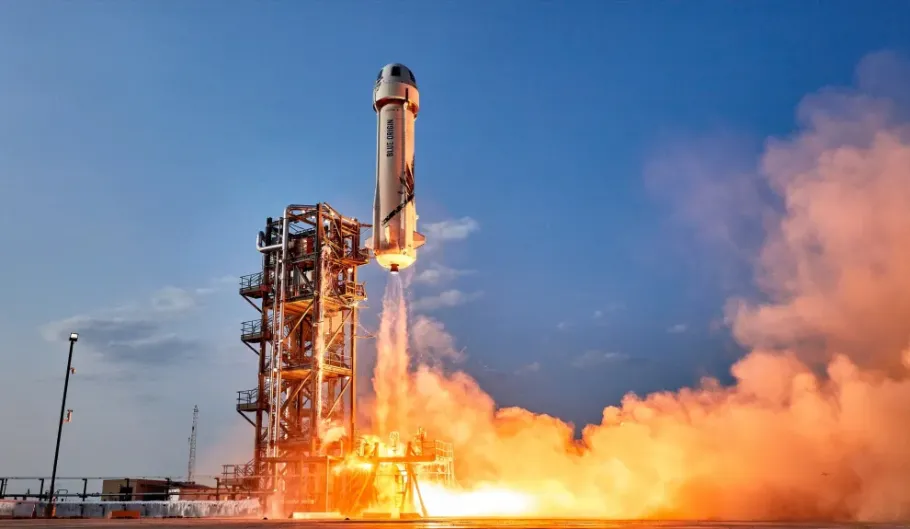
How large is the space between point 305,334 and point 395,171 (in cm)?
2063

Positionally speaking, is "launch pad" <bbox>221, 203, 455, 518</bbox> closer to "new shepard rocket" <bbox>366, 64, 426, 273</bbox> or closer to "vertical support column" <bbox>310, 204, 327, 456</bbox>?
"vertical support column" <bbox>310, 204, 327, 456</bbox>

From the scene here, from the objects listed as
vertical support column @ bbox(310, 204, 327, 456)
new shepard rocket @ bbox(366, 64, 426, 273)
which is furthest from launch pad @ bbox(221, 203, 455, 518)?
new shepard rocket @ bbox(366, 64, 426, 273)

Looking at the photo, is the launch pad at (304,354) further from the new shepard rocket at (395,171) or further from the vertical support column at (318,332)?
the new shepard rocket at (395,171)

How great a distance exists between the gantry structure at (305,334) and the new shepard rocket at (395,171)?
11883 mm

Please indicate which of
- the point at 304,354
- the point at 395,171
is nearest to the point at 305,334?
the point at 304,354

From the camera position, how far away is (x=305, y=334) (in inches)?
2464

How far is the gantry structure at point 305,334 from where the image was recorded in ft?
187

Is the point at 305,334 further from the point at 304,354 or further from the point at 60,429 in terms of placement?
the point at 60,429

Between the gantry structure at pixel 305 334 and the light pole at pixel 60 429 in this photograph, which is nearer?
the light pole at pixel 60 429

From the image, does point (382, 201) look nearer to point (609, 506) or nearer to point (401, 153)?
point (401, 153)

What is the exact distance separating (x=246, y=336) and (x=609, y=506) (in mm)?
34915

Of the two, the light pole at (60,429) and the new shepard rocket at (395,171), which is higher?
the new shepard rocket at (395,171)

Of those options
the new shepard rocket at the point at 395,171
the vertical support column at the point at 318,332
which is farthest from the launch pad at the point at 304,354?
the new shepard rocket at the point at 395,171

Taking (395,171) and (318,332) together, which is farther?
(318,332)
